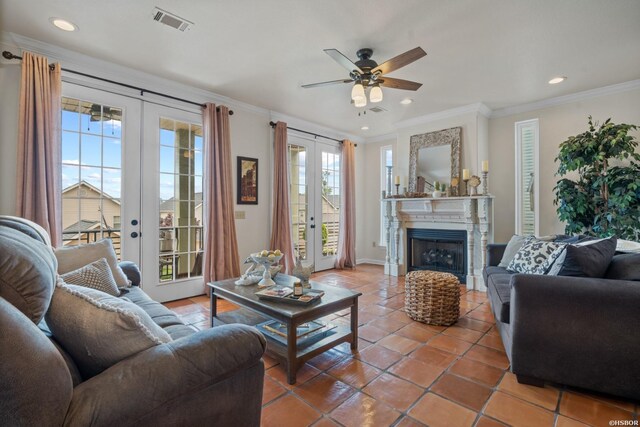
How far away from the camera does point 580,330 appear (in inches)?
68.1

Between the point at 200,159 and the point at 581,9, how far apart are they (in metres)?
4.05

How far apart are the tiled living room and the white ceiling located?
3 centimetres

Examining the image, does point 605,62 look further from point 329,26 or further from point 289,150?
point 289,150

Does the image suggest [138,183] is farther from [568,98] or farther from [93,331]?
[568,98]

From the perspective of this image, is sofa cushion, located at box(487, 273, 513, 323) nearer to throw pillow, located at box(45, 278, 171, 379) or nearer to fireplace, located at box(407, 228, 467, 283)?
fireplace, located at box(407, 228, 467, 283)

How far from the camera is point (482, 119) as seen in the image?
14.5 feet

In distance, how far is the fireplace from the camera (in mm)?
4493

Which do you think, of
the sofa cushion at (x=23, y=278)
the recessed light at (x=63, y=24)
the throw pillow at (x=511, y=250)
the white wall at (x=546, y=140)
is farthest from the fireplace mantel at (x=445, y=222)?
the sofa cushion at (x=23, y=278)

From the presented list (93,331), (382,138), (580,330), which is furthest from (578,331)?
(382,138)

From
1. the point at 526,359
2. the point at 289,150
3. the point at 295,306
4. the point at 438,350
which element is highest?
the point at 289,150

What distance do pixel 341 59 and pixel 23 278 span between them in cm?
240

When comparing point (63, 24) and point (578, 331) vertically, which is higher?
point (63, 24)

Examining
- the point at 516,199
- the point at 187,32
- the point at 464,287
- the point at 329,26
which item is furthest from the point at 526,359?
the point at 187,32

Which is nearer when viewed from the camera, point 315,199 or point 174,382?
point 174,382
